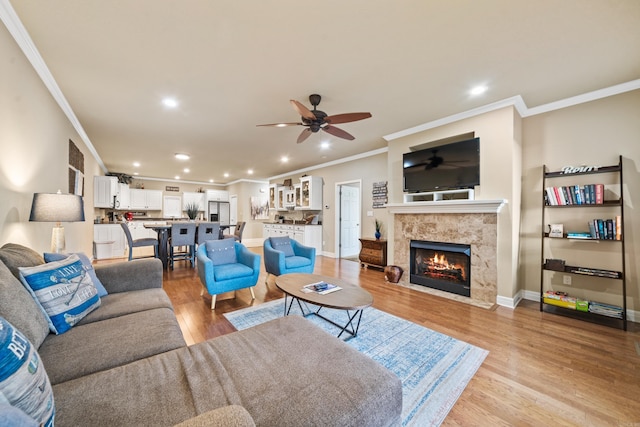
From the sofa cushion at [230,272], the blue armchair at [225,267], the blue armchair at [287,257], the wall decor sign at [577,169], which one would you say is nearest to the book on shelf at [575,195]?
the wall decor sign at [577,169]

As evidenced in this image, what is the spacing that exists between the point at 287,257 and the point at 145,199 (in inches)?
Answer: 305

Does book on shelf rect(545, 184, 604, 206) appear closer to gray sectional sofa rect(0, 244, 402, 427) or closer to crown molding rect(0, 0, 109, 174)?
gray sectional sofa rect(0, 244, 402, 427)

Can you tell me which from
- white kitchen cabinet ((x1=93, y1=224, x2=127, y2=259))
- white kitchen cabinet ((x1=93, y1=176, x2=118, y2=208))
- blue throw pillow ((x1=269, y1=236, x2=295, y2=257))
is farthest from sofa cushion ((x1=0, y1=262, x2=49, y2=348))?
white kitchen cabinet ((x1=93, y1=176, x2=118, y2=208))

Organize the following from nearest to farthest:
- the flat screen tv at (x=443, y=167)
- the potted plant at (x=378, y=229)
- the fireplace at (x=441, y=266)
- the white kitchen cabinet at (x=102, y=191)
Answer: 1. the flat screen tv at (x=443, y=167)
2. the fireplace at (x=441, y=266)
3. the potted plant at (x=378, y=229)
4. the white kitchen cabinet at (x=102, y=191)

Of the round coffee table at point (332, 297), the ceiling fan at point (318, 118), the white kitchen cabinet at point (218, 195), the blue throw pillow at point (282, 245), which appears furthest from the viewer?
the white kitchen cabinet at point (218, 195)

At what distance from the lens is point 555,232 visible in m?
3.13

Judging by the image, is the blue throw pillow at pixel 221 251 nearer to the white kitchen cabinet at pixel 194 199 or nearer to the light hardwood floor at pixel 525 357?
the light hardwood floor at pixel 525 357

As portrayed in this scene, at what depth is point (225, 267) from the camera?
132 inches

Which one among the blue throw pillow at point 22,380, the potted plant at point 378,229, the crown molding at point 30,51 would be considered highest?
the crown molding at point 30,51

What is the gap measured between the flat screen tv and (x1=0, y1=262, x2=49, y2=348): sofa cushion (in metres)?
4.22

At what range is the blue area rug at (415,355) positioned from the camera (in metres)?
1.60

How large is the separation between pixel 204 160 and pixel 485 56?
626cm

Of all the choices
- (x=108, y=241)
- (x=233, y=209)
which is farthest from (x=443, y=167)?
(x=233, y=209)

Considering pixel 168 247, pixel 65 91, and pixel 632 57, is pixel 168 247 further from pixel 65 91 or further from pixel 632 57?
pixel 632 57
